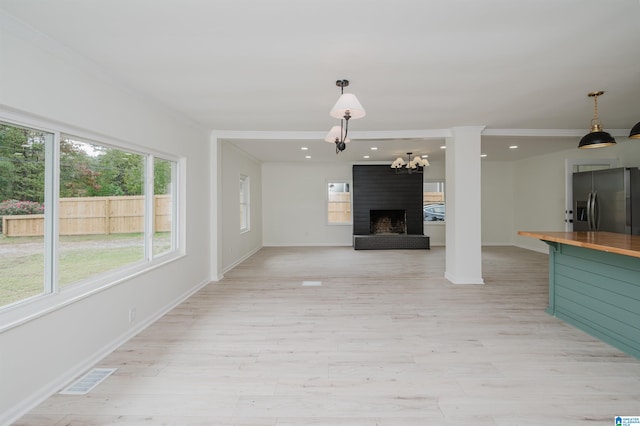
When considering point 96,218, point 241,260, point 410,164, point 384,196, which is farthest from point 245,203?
point 96,218

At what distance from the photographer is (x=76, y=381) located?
2.36 meters

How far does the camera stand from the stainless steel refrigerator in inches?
201

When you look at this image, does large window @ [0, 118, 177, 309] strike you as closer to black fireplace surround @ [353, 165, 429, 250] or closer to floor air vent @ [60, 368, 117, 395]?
floor air vent @ [60, 368, 117, 395]

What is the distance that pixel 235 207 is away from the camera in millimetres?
6770

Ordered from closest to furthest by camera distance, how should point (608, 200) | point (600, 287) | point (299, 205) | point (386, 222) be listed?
point (600, 287)
point (608, 200)
point (386, 222)
point (299, 205)

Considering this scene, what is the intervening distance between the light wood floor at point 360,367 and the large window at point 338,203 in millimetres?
5080

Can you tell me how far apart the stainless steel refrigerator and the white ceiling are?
57.6 inches

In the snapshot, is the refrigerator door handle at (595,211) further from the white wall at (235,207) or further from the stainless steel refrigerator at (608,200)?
the white wall at (235,207)

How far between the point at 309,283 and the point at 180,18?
4038 millimetres

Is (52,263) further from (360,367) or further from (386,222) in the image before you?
(386,222)

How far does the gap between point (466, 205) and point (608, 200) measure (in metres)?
2.59

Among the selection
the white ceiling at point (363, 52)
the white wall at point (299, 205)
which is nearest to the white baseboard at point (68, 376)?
the white ceiling at point (363, 52)

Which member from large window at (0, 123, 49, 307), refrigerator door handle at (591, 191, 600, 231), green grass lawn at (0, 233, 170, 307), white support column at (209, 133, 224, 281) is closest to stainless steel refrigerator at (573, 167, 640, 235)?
refrigerator door handle at (591, 191, 600, 231)

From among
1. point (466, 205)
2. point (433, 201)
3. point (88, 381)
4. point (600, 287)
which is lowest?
point (88, 381)
